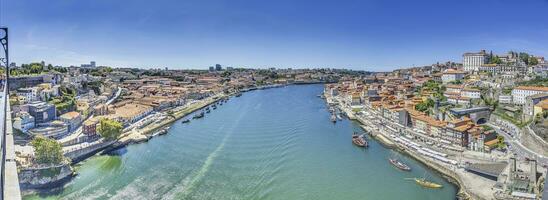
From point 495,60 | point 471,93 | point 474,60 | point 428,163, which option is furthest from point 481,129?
point 474,60

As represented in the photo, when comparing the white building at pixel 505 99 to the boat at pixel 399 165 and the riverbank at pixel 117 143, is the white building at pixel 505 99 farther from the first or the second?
the riverbank at pixel 117 143

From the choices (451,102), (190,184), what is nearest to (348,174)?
(190,184)

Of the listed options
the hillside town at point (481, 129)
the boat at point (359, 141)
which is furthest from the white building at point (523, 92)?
the boat at point (359, 141)

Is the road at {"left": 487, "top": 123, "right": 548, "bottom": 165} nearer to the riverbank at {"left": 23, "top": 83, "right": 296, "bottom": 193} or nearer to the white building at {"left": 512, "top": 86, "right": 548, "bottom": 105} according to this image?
the white building at {"left": 512, "top": 86, "right": 548, "bottom": 105}

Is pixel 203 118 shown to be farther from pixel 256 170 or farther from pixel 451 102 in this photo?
pixel 451 102

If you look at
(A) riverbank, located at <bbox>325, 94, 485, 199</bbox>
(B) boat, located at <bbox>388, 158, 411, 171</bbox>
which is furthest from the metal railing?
(B) boat, located at <bbox>388, 158, 411, 171</bbox>

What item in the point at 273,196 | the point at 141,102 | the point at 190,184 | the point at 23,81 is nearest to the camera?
the point at 273,196

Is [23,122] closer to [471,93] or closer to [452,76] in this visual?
[471,93]
